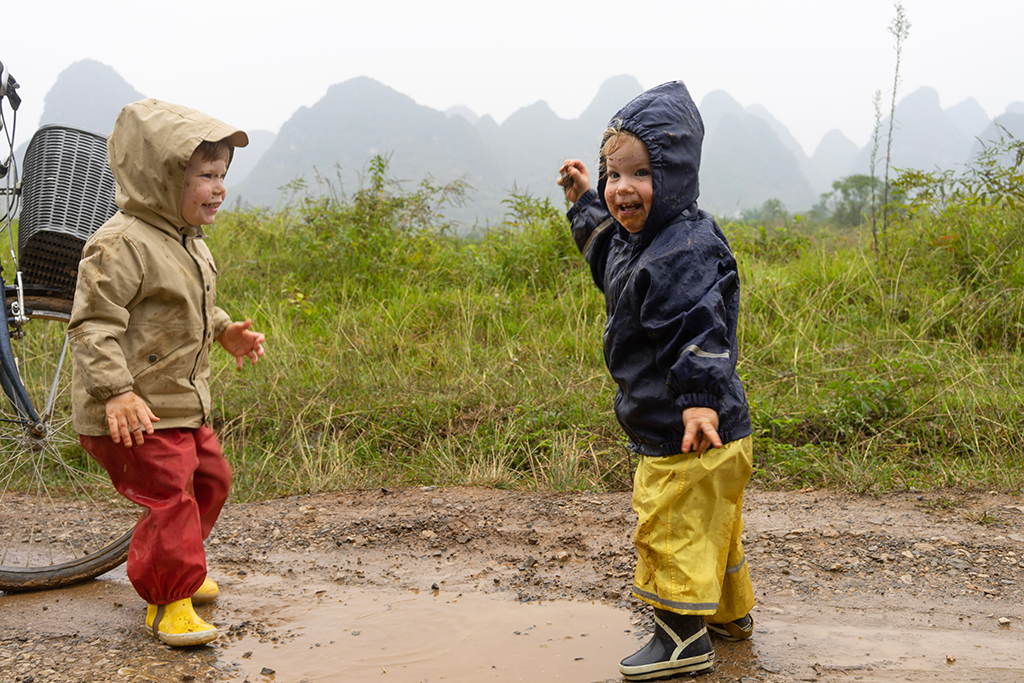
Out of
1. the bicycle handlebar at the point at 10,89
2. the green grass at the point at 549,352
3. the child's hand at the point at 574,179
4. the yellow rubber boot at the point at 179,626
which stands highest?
the bicycle handlebar at the point at 10,89

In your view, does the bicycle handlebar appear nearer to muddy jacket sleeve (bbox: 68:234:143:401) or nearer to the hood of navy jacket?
muddy jacket sleeve (bbox: 68:234:143:401)

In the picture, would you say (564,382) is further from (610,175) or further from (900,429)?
(610,175)

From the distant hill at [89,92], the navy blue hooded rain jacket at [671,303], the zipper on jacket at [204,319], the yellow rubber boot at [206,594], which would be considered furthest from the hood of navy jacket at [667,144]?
the distant hill at [89,92]

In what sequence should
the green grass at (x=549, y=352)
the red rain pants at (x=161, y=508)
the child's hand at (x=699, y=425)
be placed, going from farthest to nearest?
the green grass at (x=549, y=352), the red rain pants at (x=161, y=508), the child's hand at (x=699, y=425)

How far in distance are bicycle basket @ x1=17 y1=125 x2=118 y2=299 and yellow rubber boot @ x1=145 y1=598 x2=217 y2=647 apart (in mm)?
1389

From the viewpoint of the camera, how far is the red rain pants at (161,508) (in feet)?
7.57

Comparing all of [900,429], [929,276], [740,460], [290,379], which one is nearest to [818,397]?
[900,429]

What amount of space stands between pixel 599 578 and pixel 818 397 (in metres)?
2.43

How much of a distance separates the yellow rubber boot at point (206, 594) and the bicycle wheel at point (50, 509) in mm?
426

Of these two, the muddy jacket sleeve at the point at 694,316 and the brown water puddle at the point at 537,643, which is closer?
the muddy jacket sleeve at the point at 694,316

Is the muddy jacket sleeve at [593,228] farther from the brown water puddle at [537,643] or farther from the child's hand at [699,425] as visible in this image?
the brown water puddle at [537,643]

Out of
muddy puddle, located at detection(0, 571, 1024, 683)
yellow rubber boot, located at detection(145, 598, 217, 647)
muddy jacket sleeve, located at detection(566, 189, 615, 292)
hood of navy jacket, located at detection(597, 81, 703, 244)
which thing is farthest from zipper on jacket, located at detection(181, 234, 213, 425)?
hood of navy jacket, located at detection(597, 81, 703, 244)

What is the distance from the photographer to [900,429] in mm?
4254

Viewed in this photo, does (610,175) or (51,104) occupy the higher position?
(51,104)
